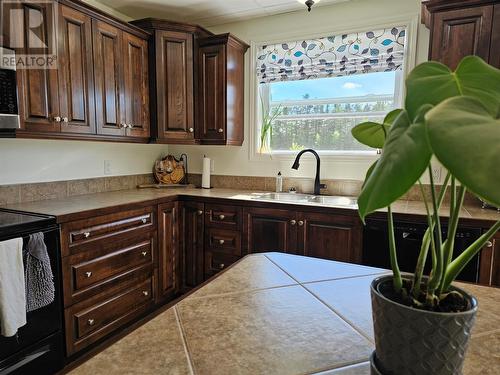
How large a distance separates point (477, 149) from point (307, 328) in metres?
0.65

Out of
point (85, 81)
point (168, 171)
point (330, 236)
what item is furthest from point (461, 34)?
point (168, 171)

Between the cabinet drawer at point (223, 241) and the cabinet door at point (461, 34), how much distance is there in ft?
6.33

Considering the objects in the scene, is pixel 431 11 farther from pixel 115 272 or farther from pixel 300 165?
pixel 115 272

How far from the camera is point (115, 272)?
2309 mm

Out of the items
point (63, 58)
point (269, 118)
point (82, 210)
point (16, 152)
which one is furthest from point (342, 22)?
point (16, 152)

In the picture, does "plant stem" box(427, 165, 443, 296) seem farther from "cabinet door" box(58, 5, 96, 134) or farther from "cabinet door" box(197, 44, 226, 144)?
"cabinet door" box(197, 44, 226, 144)

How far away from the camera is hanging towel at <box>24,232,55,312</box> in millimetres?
1712

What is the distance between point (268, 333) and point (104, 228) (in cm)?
173

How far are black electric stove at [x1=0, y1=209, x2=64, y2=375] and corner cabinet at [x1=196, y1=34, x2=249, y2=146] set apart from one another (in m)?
1.62

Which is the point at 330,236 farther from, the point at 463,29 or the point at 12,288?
the point at 12,288

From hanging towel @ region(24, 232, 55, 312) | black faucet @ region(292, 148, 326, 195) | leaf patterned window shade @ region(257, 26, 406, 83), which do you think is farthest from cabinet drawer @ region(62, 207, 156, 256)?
leaf patterned window shade @ region(257, 26, 406, 83)

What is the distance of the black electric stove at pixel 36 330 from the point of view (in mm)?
1642

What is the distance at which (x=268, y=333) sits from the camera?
789mm

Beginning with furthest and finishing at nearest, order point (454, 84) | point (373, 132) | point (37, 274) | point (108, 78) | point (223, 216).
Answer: point (223, 216)
point (108, 78)
point (37, 274)
point (373, 132)
point (454, 84)
